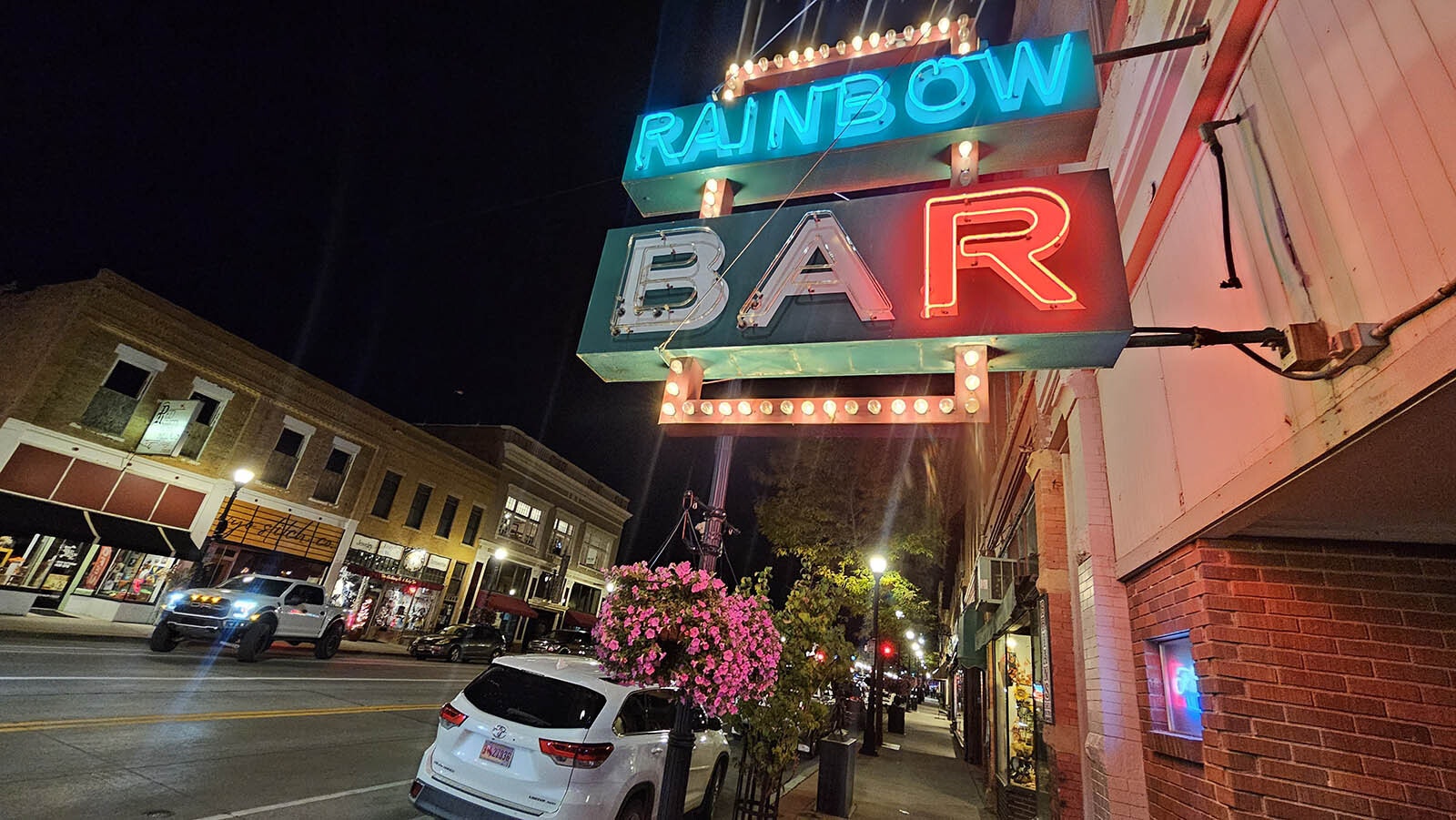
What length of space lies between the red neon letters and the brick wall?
195 centimetres

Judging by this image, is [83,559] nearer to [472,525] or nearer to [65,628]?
[65,628]

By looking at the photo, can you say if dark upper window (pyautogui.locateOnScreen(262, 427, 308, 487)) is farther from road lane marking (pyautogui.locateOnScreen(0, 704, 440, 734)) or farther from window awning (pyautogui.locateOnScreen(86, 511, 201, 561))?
road lane marking (pyautogui.locateOnScreen(0, 704, 440, 734))

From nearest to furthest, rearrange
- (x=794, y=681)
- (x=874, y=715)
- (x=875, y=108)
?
1. (x=875, y=108)
2. (x=794, y=681)
3. (x=874, y=715)

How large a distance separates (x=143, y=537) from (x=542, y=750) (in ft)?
71.3

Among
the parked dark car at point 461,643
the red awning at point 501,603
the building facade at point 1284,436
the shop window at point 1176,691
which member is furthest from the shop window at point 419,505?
the shop window at point 1176,691

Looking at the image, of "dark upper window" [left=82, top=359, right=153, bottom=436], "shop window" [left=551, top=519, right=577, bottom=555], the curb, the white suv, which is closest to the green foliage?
the white suv

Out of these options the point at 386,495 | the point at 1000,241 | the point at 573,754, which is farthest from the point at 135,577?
the point at 1000,241

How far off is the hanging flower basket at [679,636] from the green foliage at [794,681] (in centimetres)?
181

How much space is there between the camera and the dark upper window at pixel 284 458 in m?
24.1

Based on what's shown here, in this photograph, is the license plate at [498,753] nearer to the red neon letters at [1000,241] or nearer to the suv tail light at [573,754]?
the suv tail light at [573,754]

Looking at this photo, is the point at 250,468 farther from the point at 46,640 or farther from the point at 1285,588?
the point at 1285,588

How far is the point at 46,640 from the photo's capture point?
46.2ft

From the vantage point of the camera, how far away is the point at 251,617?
15570mm

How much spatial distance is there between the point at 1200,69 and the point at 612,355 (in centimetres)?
476
